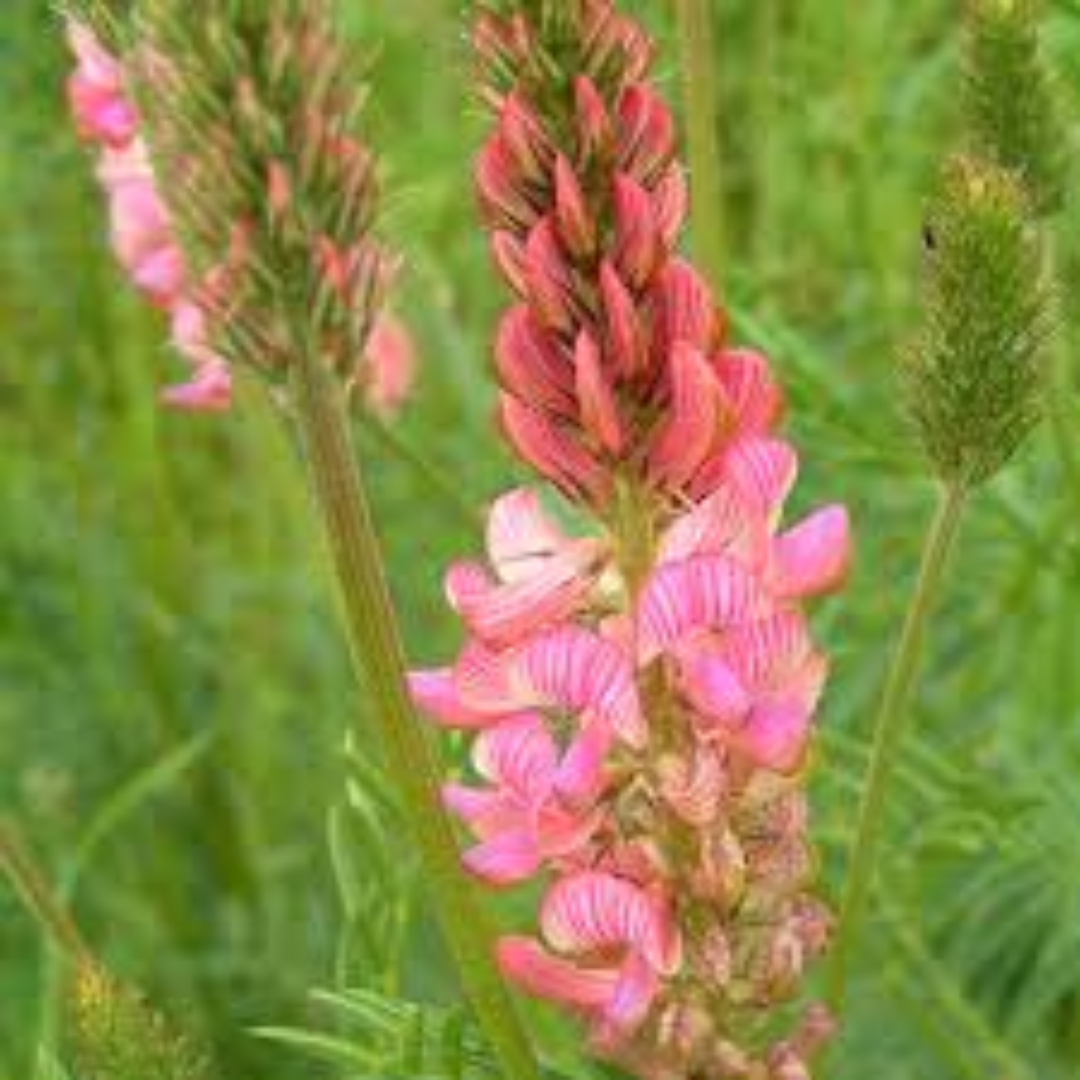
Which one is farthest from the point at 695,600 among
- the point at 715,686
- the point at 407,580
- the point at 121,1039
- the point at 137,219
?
the point at 407,580

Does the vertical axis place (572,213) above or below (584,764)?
above

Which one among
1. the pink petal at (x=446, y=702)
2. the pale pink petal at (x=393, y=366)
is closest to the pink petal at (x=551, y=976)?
the pink petal at (x=446, y=702)

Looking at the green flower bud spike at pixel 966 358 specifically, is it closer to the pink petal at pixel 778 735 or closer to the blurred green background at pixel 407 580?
the pink petal at pixel 778 735

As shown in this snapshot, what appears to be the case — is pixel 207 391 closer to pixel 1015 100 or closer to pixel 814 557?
pixel 1015 100

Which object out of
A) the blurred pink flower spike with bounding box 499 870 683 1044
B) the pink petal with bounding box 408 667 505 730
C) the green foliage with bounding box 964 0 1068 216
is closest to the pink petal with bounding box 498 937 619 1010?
the blurred pink flower spike with bounding box 499 870 683 1044

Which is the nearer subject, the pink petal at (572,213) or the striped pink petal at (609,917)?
the pink petal at (572,213)

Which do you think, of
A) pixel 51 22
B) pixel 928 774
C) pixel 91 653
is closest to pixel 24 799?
pixel 91 653

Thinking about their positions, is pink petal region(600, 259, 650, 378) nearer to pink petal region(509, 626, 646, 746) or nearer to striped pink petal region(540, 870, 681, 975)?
pink petal region(509, 626, 646, 746)
